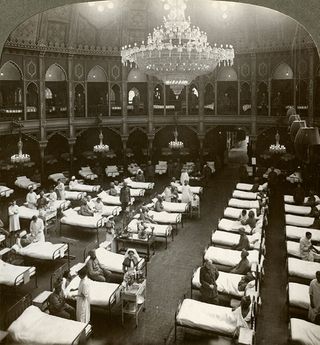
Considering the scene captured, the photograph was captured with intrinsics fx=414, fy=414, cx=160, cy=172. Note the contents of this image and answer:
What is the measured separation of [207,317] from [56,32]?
1897cm

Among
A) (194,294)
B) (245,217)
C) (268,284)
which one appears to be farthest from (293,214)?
(194,294)

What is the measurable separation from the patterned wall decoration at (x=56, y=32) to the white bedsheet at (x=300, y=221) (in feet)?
51.9

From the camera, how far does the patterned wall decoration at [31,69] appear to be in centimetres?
2227

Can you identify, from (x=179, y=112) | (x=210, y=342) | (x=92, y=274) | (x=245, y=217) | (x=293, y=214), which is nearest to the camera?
(x=210, y=342)

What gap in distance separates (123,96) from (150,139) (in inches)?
128

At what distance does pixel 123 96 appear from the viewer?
2589 centimetres

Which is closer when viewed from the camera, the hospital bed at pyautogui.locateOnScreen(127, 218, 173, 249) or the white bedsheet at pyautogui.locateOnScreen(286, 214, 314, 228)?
the hospital bed at pyautogui.locateOnScreen(127, 218, 173, 249)

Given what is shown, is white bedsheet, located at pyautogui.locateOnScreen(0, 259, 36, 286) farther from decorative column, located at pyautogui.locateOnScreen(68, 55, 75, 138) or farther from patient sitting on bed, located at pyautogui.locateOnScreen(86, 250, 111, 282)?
decorative column, located at pyautogui.locateOnScreen(68, 55, 75, 138)

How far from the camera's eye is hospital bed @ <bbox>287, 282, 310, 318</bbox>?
32.7 feet

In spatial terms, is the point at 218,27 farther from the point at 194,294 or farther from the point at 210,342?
the point at 210,342

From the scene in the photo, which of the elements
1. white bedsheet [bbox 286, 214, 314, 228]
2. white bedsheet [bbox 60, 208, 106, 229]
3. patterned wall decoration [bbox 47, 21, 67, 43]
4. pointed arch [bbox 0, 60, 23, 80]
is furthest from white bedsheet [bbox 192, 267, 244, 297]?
pointed arch [bbox 0, 60, 23, 80]

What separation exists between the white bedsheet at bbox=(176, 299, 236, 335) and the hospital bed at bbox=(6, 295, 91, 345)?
2205 millimetres

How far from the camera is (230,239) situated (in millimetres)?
13938

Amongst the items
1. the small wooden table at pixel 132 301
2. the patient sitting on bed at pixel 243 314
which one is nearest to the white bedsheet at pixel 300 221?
the patient sitting on bed at pixel 243 314
